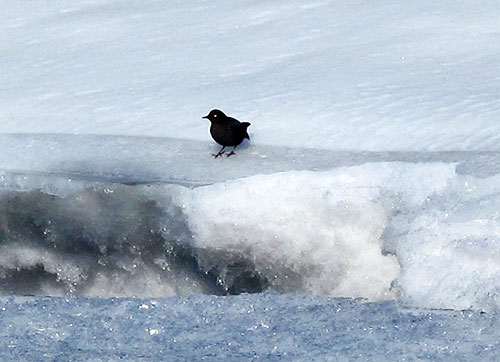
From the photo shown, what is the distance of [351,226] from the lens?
2.91 metres

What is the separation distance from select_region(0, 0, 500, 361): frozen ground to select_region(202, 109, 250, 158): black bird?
7cm

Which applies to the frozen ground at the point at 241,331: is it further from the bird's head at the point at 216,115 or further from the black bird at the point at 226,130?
the bird's head at the point at 216,115

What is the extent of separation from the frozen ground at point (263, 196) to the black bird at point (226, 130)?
0.24 ft

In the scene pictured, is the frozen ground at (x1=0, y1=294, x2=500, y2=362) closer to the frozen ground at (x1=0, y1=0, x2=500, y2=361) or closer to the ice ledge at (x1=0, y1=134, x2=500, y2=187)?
the frozen ground at (x1=0, y1=0, x2=500, y2=361)

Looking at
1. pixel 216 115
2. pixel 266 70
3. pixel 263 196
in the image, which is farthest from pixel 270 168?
pixel 266 70

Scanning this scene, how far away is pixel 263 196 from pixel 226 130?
352mm

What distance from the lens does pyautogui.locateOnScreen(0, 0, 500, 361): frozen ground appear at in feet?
8.57

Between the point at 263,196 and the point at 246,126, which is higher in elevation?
the point at 246,126

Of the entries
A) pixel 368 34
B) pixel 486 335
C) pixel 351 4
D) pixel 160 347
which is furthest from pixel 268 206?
pixel 351 4

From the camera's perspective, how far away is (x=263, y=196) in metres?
3.05

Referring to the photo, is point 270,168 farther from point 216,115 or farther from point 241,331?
point 241,331

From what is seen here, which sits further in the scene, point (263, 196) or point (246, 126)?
point (246, 126)

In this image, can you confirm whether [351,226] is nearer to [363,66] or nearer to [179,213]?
[179,213]

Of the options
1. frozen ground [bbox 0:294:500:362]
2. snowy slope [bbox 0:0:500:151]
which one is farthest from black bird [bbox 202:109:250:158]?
frozen ground [bbox 0:294:500:362]
